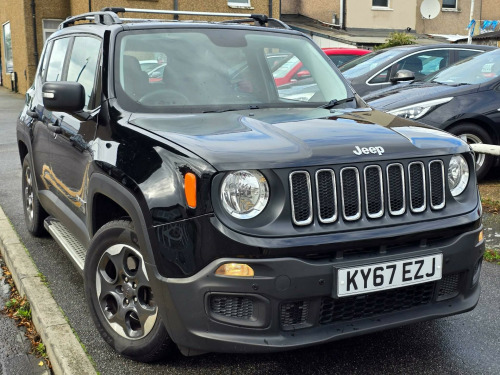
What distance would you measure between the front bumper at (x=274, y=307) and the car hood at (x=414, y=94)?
4.57m

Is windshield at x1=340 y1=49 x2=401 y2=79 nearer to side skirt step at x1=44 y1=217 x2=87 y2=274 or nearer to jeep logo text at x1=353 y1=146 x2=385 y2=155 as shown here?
side skirt step at x1=44 y1=217 x2=87 y2=274

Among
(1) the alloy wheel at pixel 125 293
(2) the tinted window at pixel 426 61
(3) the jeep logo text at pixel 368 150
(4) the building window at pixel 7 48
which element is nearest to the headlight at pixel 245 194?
(3) the jeep logo text at pixel 368 150

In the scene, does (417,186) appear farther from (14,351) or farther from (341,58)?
(341,58)

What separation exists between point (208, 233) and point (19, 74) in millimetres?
26211

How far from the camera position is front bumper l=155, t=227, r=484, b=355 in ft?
9.05

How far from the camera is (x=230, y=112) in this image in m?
3.75

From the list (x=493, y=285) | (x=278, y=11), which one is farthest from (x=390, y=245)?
(x=278, y=11)

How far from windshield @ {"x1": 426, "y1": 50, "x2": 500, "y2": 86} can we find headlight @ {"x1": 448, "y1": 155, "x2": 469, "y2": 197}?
4.65m

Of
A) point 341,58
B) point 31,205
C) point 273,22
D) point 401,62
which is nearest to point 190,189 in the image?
point 273,22

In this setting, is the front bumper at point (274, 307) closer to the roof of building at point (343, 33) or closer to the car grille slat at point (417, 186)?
the car grille slat at point (417, 186)

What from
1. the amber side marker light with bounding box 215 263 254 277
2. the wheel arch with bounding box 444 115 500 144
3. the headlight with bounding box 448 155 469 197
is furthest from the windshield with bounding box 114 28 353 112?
the wheel arch with bounding box 444 115 500 144

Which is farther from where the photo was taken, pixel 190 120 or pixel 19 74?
pixel 19 74

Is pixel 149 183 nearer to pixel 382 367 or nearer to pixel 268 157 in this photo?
pixel 268 157

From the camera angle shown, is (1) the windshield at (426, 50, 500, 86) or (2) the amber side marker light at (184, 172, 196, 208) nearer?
(2) the amber side marker light at (184, 172, 196, 208)
